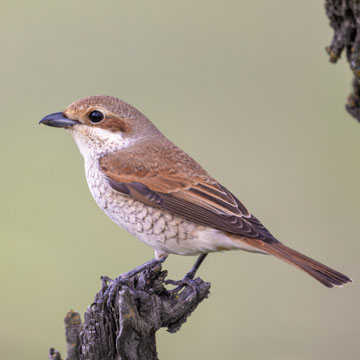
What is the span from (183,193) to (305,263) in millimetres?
879

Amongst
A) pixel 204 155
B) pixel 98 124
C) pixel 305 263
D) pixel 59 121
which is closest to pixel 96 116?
pixel 98 124

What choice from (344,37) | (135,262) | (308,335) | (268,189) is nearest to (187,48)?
(268,189)

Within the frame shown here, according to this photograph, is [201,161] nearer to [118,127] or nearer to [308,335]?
[308,335]

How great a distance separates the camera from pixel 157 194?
4719mm

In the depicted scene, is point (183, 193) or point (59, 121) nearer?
point (183, 193)

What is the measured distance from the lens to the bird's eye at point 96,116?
16.7 feet

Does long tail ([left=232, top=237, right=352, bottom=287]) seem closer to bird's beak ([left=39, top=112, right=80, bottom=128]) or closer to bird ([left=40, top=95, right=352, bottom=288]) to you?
bird ([left=40, top=95, right=352, bottom=288])

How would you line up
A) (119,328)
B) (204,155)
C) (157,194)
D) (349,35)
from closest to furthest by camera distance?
(119,328), (349,35), (157,194), (204,155)

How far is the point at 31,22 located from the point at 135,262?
4.26 meters

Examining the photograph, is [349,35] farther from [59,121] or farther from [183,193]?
[59,121]

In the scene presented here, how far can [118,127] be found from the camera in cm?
515

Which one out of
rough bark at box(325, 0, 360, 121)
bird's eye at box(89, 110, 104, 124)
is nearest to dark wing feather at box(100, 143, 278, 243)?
bird's eye at box(89, 110, 104, 124)

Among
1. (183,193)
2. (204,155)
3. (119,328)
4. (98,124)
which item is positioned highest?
(204,155)

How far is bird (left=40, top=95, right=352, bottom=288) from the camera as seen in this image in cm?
453
